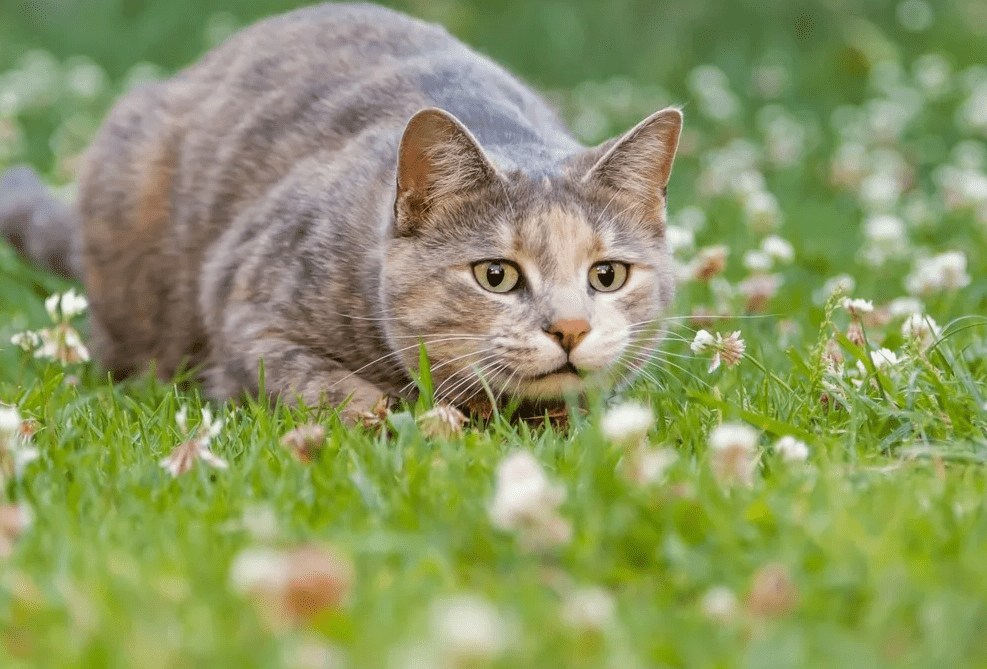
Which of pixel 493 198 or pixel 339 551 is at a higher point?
pixel 493 198

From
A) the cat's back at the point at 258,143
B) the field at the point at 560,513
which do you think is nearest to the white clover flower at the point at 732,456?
the field at the point at 560,513

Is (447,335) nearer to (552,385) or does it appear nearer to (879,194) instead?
(552,385)

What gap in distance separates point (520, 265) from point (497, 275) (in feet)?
0.20

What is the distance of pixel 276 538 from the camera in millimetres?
1628

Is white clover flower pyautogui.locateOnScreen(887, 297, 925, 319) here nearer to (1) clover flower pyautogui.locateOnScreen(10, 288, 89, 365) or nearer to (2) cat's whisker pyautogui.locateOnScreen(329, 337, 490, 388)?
(2) cat's whisker pyautogui.locateOnScreen(329, 337, 490, 388)

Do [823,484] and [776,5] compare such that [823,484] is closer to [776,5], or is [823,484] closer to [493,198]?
[493,198]

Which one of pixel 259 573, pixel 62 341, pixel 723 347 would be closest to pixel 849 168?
pixel 723 347

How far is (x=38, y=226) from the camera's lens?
13.4ft

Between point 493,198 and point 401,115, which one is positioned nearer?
point 493,198

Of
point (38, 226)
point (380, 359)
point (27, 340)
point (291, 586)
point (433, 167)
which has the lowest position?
point (38, 226)

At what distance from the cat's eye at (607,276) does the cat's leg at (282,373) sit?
560 millimetres

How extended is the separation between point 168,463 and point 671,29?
244 inches

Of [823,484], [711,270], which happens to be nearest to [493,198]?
[711,270]

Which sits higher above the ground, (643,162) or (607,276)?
(643,162)
